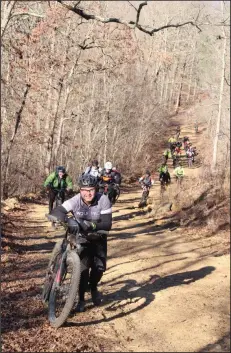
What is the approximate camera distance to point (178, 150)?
1888 cm

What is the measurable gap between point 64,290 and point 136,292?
6.41 ft

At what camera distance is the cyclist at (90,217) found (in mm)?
5699

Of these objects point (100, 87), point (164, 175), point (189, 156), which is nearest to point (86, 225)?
point (189, 156)

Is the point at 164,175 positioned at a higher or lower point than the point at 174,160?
lower

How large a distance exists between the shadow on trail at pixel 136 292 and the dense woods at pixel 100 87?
467cm

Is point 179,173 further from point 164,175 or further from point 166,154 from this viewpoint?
point 166,154

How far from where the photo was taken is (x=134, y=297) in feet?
22.3

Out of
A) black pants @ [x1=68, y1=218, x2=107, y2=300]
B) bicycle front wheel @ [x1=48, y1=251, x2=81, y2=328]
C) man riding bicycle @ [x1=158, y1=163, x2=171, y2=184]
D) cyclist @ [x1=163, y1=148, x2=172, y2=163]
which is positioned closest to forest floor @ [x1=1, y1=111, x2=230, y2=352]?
bicycle front wheel @ [x1=48, y1=251, x2=81, y2=328]

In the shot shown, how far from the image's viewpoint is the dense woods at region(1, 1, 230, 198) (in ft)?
49.9

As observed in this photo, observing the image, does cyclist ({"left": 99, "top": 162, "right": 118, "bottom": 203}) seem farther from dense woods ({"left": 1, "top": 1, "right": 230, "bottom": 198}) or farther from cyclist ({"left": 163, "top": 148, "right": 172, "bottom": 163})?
cyclist ({"left": 163, "top": 148, "right": 172, "bottom": 163})

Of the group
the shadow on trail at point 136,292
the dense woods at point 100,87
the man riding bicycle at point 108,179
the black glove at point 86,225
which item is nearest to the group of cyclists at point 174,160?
the dense woods at point 100,87

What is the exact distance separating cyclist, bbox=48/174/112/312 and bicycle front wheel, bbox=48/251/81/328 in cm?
34

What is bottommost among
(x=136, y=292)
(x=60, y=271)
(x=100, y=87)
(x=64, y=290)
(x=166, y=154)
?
(x=136, y=292)

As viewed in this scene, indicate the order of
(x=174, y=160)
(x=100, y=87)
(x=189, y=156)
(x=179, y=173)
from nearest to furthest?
(x=189, y=156), (x=179, y=173), (x=174, y=160), (x=100, y=87)
